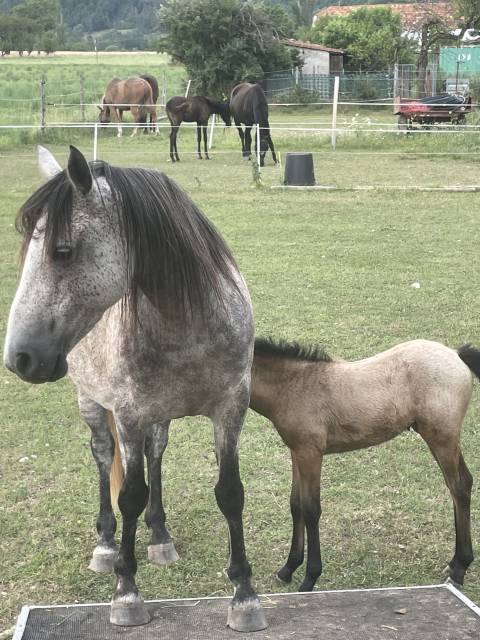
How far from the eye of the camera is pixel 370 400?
324 centimetres

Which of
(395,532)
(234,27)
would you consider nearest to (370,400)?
(395,532)

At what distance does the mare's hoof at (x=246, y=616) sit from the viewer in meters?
2.77

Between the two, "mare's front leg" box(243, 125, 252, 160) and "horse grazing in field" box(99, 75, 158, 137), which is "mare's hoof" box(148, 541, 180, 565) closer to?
"mare's front leg" box(243, 125, 252, 160)

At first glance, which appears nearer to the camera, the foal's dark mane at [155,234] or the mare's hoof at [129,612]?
the foal's dark mane at [155,234]

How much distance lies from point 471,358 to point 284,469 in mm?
1385

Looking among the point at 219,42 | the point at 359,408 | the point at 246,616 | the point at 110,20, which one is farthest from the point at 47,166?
the point at 110,20

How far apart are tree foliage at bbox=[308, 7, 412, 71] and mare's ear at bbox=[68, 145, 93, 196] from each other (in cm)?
3920

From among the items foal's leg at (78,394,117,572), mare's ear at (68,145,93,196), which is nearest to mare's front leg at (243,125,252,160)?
foal's leg at (78,394,117,572)

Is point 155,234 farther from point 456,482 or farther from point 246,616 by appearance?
point 456,482

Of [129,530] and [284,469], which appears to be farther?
[284,469]

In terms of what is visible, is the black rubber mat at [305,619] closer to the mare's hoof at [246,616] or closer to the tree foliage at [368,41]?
the mare's hoof at [246,616]

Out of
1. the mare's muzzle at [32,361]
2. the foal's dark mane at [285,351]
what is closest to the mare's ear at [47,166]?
the mare's muzzle at [32,361]

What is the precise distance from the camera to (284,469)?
4.27 meters

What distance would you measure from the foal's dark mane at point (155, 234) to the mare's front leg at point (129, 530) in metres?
0.52
